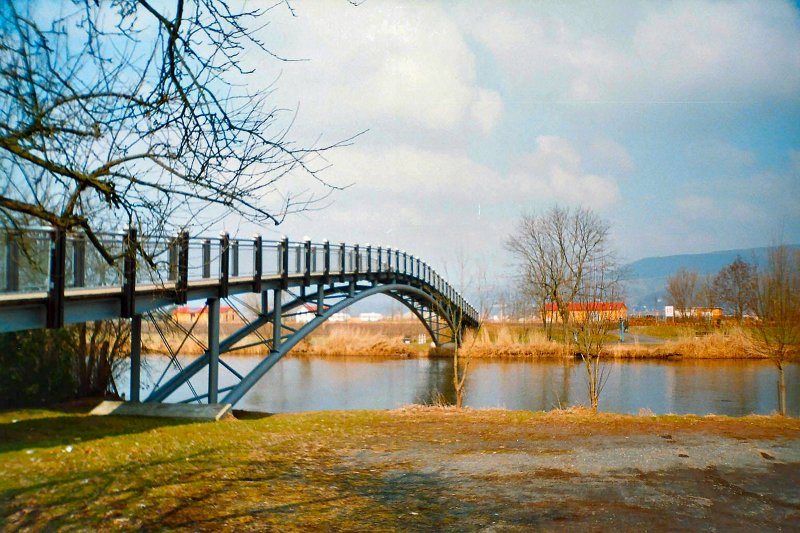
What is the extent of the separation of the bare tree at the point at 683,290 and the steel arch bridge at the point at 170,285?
3280cm

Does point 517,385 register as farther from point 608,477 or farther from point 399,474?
point 399,474

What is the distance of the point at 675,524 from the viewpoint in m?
→ 5.42

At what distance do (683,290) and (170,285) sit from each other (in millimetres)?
47719

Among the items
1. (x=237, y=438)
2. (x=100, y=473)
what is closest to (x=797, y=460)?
(x=237, y=438)

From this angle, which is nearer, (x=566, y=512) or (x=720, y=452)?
(x=566, y=512)

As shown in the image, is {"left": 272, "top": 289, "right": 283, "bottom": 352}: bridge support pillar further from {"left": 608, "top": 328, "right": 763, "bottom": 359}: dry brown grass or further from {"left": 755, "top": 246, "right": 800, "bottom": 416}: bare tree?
{"left": 608, "top": 328, "right": 763, "bottom": 359}: dry brown grass

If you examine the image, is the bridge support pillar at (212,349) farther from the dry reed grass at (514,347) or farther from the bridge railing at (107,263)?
Result: the dry reed grass at (514,347)

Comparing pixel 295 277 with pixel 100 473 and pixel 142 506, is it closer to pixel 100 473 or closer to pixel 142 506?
pixel 100 473

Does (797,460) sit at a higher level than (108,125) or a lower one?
lower

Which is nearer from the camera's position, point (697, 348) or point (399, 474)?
point (399, 474)

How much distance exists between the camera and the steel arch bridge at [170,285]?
8047 millimetres

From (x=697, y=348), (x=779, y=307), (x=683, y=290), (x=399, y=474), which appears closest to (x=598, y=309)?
(x=779, y=307)

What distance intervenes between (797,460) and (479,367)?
887 inches

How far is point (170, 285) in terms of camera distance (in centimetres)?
1107
